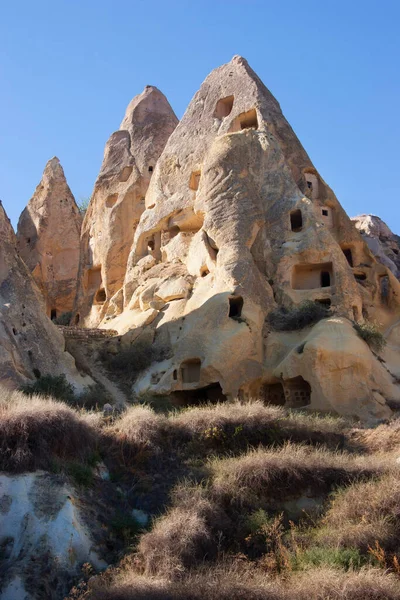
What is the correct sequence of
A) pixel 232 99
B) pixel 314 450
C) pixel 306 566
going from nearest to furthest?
1. pixel 306 566
2. pixel 314 450
3. pixel 232 99

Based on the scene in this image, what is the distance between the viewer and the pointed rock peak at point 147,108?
1371 inches

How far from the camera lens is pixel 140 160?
32562 mm

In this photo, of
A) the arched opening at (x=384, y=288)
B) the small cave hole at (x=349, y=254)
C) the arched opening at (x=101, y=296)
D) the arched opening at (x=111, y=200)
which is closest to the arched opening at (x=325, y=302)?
the arched opening at (x=384, y=288)

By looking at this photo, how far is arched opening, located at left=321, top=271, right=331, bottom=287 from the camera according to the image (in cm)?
2250

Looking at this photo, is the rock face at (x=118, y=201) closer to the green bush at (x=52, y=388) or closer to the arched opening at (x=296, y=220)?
the arched opening at (x=296, y=220)

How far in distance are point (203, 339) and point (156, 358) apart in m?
1.65

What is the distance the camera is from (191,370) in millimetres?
20391

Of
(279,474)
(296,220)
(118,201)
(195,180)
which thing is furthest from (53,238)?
(279,474)

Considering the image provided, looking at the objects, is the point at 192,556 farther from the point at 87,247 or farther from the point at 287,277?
the point at 87,247

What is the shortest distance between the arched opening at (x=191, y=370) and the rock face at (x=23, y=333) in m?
2.48

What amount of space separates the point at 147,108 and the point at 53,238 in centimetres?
740

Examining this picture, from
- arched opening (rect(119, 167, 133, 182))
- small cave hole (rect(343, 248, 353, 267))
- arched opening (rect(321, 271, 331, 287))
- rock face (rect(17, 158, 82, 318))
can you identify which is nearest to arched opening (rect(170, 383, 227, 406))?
arched opening (rect(321, 271, 331, 287))

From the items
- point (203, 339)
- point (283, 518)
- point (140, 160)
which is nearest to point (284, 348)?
point (203, 339)

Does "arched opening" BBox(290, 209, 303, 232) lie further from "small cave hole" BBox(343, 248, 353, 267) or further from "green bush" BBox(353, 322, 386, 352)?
"green bush" BBox(353, 322, 386, 352)
